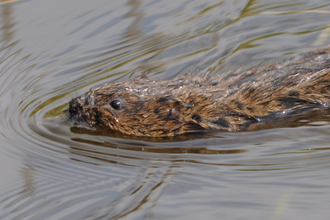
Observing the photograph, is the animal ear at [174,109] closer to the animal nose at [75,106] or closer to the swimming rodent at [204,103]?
the swimming rodent at [204,103]

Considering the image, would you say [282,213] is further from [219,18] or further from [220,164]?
[219,18]

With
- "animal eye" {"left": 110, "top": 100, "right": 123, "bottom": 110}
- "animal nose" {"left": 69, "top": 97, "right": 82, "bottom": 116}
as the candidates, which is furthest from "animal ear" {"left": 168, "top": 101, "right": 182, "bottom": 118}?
"animal nose" {"left": 69, "top": 97, "right": 82, "bottom": 116}

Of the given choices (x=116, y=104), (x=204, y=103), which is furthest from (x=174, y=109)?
(x=116, y=104)

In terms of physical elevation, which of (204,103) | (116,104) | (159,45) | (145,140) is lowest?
(145,140)

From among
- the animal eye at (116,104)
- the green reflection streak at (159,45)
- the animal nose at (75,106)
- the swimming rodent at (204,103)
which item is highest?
the green reflection streak at (159,45)

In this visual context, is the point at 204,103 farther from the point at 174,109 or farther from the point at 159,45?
the point at 159,45

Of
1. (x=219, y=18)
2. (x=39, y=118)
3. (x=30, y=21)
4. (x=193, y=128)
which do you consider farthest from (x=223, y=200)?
(x=30, y=21)

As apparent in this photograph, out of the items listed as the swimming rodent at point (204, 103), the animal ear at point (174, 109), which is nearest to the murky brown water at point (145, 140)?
the swimming rodent at point (204, 103)
